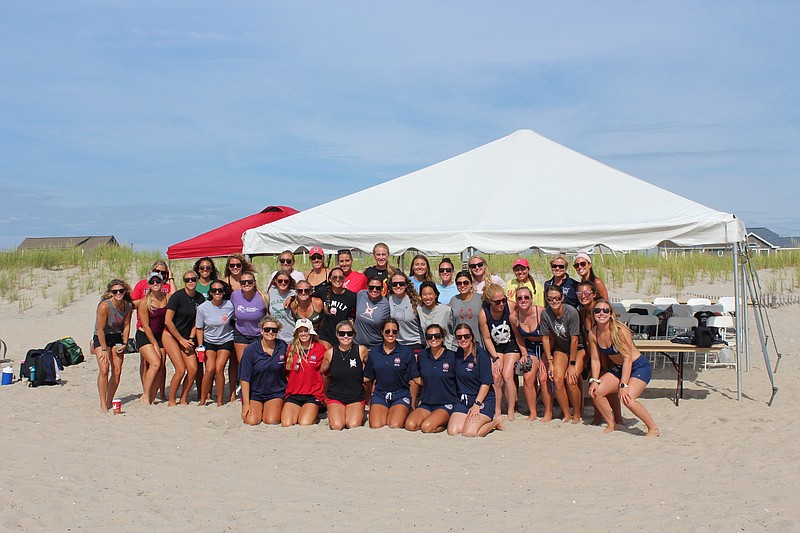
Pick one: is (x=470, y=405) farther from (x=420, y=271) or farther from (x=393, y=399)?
(x=420, y=271)

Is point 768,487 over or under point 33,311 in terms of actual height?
under

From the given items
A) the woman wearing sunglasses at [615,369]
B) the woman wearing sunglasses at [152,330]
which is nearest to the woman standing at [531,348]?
the woman wearing sunglasses at [615,369]

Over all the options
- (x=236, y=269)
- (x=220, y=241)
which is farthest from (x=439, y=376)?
(x=220, y=241)

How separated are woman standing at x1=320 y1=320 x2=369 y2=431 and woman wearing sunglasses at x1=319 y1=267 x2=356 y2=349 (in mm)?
277

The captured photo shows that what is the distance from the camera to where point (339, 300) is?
6641 millimetres

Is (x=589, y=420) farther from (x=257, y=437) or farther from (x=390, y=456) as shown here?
(x=257, y=437)

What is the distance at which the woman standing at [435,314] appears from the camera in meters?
6.30

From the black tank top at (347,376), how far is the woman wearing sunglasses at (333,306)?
1.06 feet

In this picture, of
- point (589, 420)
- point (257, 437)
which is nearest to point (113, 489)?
point (257, 437)

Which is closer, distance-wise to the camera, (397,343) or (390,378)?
(390,378)

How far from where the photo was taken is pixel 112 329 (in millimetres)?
6891

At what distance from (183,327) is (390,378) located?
2268mm

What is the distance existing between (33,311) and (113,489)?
42.9 ft

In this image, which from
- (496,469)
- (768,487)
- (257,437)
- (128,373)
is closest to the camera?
(768,487)
